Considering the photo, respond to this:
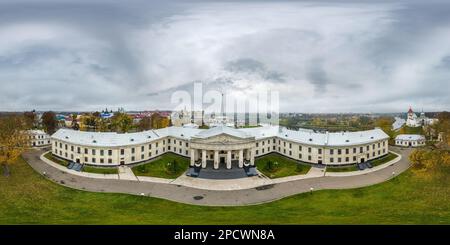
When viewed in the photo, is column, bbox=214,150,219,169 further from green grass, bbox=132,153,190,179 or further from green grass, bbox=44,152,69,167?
green grass, bbox=44,152,69,167

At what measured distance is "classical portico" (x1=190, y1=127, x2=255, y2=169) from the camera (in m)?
56.8

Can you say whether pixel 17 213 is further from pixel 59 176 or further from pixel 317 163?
pixel 317 163

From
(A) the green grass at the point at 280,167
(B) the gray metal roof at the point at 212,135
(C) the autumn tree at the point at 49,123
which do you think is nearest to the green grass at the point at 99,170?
(B) the gray metal roof at the point at 212,135

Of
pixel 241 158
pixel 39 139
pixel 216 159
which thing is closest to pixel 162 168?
pixel 216 159

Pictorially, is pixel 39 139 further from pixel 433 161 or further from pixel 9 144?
pixel 433 161

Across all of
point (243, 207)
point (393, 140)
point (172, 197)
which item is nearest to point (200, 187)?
point (172, 197)

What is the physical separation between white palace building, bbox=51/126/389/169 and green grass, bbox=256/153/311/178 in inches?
61.4

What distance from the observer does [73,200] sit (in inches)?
1591

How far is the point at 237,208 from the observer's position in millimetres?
38969

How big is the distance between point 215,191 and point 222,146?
11810 mm

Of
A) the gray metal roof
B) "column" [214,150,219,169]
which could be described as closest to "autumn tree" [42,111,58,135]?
the gray metal roof

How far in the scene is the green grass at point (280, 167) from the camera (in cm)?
5453

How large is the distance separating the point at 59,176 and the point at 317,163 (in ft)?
141

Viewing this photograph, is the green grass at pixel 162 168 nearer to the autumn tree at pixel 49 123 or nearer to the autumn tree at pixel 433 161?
the autumn tree at pixel 433 161
